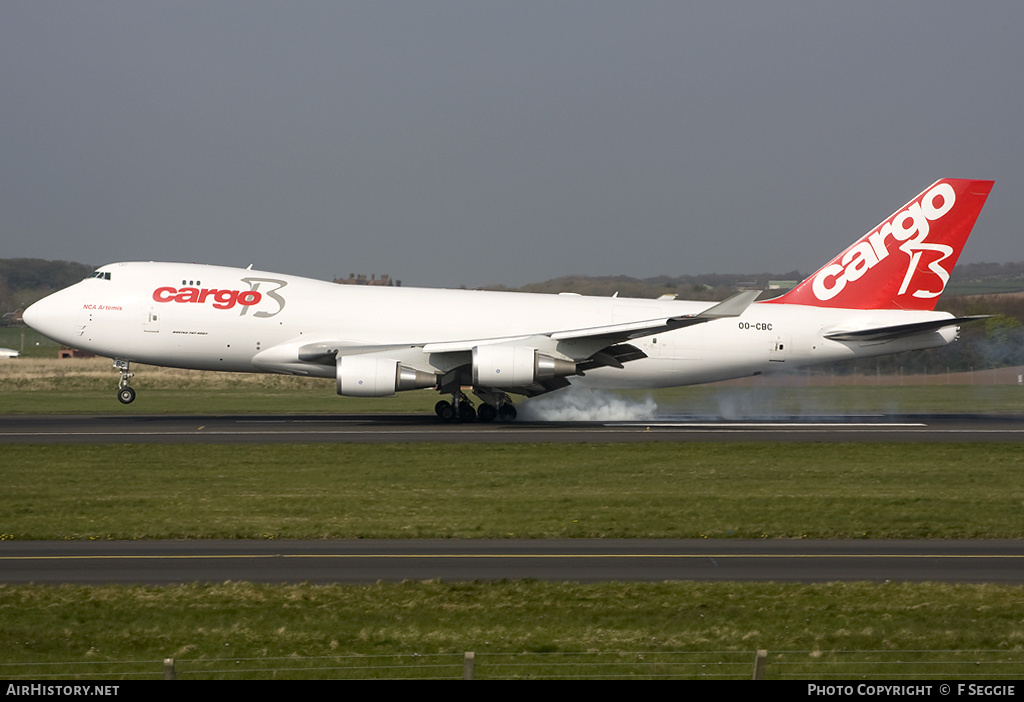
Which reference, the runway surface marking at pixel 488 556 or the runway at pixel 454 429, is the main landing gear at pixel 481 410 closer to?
the runway at pixel 454 429

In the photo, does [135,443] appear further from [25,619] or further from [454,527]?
[25,619]

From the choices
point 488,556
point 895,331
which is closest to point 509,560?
point 488,556

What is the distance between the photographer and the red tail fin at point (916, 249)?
37.8 meters

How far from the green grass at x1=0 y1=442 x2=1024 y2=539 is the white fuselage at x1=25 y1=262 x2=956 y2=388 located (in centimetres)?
708

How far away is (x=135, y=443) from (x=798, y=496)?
1872cm

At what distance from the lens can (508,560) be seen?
1606 cm

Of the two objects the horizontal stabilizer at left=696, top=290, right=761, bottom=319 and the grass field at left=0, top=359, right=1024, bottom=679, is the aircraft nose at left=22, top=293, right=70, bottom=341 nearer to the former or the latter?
the grass field at left=0, top=359, right=1024, bottom=679

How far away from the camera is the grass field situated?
11.1 m

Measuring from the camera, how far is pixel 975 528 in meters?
18.6

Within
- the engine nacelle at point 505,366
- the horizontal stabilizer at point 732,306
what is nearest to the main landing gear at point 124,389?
the engine nacelle at point 505,366

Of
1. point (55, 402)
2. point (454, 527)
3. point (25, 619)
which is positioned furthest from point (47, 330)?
point (25, 619)

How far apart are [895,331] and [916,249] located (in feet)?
12.6

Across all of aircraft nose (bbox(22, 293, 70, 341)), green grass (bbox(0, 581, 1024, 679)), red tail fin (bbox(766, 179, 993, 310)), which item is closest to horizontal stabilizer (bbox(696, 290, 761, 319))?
red tail fin (bbox(766, 179, 993, 310))

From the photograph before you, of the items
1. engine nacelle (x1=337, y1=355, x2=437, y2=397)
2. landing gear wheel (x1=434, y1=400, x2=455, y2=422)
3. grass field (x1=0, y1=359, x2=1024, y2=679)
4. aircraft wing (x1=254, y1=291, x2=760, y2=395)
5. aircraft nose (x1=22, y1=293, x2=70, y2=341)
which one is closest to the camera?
grass field (x1=0, y1=359, x2=1024, y2=679)
